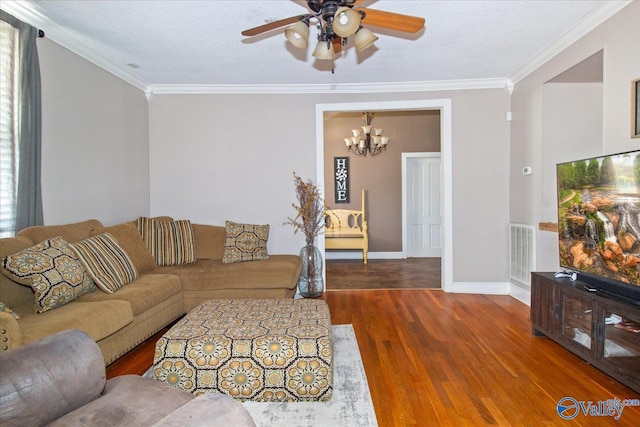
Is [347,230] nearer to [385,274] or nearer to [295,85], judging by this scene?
[385,274]

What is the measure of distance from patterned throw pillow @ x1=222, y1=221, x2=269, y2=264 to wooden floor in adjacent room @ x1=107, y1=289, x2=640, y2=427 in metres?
1.10

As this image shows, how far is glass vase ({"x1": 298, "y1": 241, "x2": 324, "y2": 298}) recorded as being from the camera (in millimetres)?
4793

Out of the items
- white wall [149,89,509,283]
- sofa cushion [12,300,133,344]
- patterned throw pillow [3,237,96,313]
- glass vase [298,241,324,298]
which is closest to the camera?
sofa cushion [12,300,133,344]

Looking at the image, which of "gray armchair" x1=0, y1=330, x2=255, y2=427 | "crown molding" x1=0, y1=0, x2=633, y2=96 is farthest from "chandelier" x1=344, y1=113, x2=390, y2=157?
"gray armchair" x1=0, y1=330, x2=255, y2=427

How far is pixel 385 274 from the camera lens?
614cm

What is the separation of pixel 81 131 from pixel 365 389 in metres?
3.43

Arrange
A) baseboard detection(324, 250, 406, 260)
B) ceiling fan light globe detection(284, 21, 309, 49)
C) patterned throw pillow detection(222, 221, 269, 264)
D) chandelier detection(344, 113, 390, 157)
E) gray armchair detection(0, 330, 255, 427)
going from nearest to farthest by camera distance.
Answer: gray armchair detection(0, 330, 255, 427) → ceiling fan light globe detection(284, 21, 309, 49) → patterned throw pillow detection(222, 221, 269, 264) → chandelier detection(344, 113, 390, 157) → baseboard detection(324, 250, 406, 260)

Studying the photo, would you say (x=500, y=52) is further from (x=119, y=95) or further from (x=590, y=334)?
(x=119, y=95)

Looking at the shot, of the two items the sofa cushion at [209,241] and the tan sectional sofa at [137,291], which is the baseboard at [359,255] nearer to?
the tan sectional sofa at [137,291]

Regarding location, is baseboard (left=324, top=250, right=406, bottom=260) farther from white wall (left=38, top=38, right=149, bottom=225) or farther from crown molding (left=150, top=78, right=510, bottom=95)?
white wall (left=38, top=38, right=149, bottom=225)

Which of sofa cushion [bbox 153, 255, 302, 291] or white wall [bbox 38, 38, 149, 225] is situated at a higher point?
white wall [bbox 38, 38, 149, 225]

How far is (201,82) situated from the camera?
15.6 feet

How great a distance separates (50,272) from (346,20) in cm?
247

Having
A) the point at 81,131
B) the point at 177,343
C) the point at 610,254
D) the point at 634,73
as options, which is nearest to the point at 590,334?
the point at 610,254
